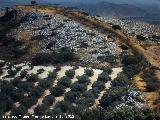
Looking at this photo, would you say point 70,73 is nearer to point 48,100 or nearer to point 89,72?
point 89,72

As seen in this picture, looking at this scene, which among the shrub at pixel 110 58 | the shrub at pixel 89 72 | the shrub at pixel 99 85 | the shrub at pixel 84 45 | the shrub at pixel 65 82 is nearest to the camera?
the shrub at pixel 99 85

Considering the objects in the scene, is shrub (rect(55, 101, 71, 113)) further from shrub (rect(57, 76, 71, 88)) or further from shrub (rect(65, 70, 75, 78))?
shrub (rect(65, 70, 75, 78))

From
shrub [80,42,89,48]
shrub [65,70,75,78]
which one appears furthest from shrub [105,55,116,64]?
shrub [65,70,75,78]

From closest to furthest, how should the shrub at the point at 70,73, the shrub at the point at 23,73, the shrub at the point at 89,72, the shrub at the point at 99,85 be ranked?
1. the shrub at the point at 99,85
2. the shrub at the point at 70,73
3. the shrub at the point at 23,73
4. the shrub at the point at 89,72

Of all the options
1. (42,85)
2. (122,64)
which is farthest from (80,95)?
(122,64)

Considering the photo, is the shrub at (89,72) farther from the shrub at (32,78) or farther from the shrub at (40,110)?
the shrub at (40,110)

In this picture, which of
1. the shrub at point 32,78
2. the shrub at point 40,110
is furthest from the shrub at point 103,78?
the shrub at point 40,110

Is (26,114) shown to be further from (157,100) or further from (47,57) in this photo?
(47,57)
